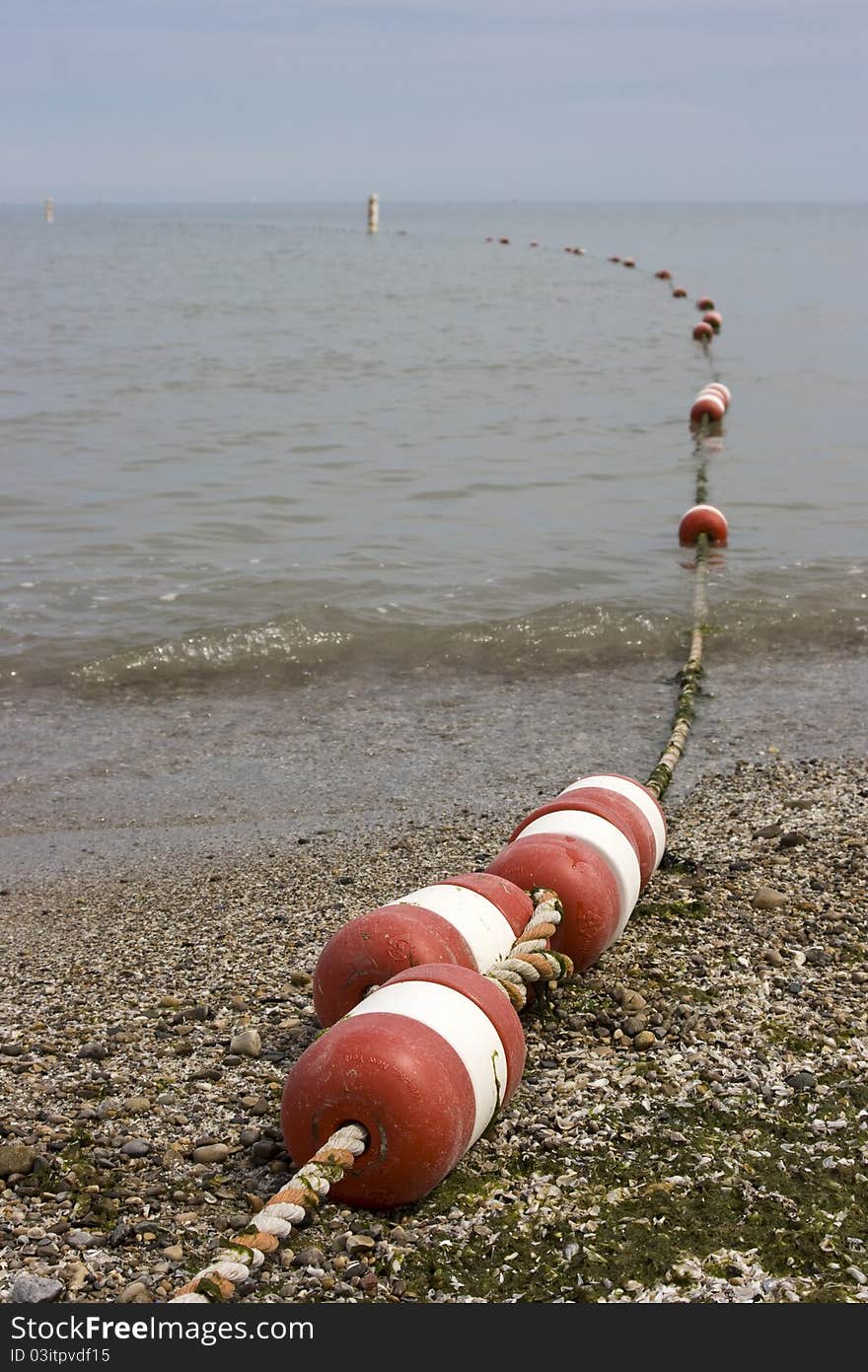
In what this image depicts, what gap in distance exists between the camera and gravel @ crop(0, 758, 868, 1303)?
10.2ft

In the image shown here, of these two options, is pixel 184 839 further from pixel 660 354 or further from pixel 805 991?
pixel 660 354

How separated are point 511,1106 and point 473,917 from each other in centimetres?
59

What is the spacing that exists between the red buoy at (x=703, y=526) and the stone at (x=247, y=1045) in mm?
8712

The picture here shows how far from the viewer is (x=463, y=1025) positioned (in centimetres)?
348

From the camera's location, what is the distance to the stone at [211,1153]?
3568 mm

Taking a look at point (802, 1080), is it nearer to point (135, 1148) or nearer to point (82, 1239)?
point (135, 1148)

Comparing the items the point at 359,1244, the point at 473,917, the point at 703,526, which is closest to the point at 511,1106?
the point at 473,917

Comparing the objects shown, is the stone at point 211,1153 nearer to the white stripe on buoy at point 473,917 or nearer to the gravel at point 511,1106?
the gravel at point 511,1106

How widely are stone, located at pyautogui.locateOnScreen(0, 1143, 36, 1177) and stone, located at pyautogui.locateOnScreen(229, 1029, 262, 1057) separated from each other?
2.38ft

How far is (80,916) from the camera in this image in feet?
18.0

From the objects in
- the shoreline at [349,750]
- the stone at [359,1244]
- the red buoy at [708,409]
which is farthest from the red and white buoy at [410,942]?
the red buoy at [708,409]

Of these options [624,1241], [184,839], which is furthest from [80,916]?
[624,1241]

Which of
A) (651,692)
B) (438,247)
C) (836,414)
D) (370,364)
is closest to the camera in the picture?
(651,692)

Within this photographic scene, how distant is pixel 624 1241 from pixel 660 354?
2711 cm
